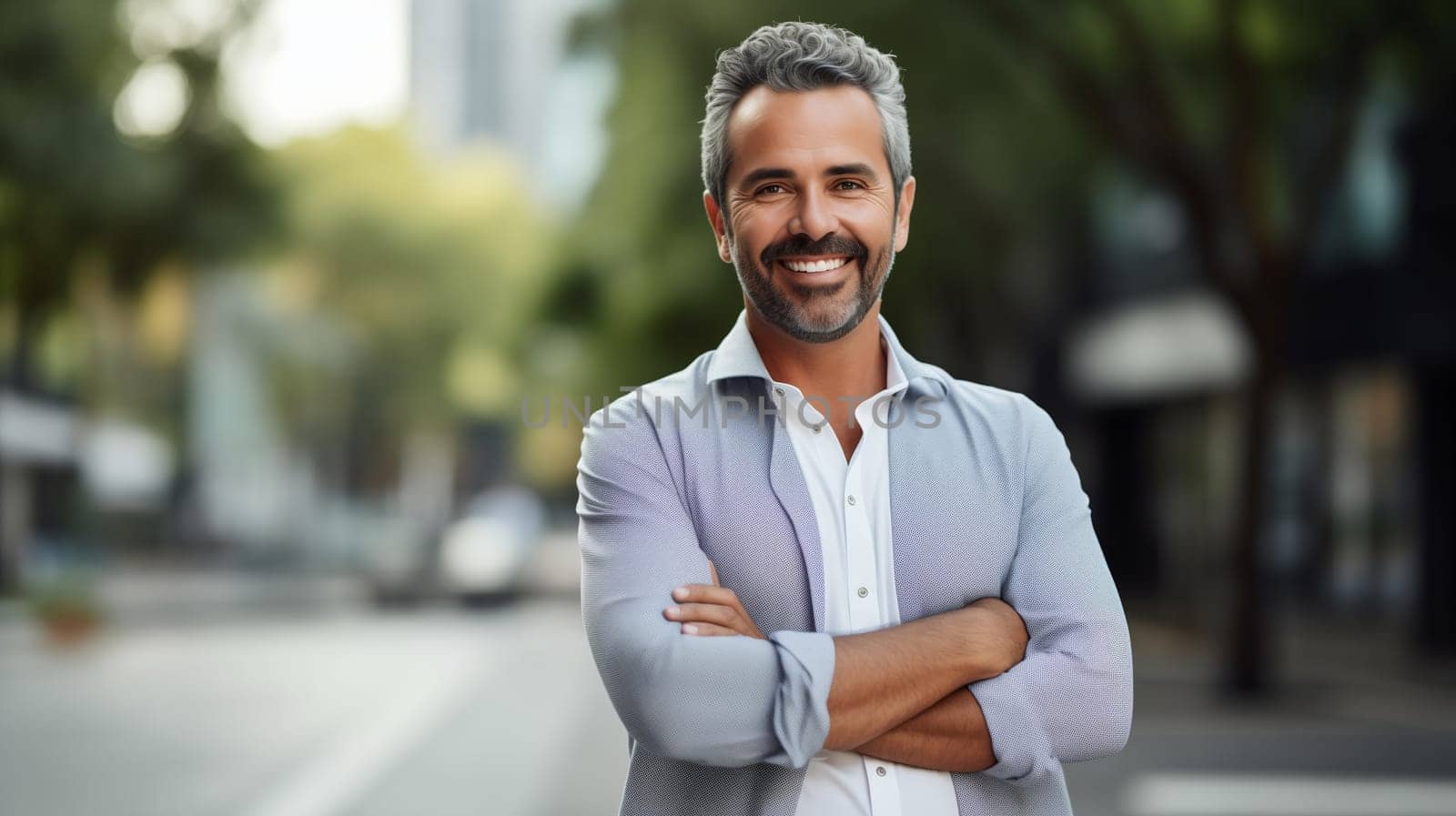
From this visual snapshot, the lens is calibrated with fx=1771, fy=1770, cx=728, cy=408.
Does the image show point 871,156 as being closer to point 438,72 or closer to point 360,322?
point 360,322

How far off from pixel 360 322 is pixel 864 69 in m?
48.8

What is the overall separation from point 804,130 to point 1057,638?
2.84 ft

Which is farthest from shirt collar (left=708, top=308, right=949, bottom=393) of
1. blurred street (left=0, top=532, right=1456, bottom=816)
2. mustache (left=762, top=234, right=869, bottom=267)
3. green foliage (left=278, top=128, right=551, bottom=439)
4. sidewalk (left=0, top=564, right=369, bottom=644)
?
green foliage (left=278, top=128, right=551, bottom=439)

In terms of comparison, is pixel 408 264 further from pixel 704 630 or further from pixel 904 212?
pixel 704 630

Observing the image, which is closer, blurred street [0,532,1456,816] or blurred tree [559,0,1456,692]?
blurred street [0,532,1456,816]

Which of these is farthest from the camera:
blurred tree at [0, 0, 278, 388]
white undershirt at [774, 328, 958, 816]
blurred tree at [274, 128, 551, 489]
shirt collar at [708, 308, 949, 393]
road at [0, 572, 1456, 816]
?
blurred tree at [274, 128, 551, 489]

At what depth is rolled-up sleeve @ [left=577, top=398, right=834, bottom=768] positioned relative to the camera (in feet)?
8.19

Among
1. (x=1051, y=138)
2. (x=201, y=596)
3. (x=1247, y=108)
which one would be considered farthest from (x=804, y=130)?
(x=201, y=596)

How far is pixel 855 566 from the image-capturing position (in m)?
2.64

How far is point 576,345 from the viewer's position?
28359 mm

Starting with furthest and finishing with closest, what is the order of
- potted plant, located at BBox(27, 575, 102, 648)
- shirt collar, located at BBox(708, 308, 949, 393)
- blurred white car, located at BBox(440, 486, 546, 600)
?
blurred white car, located at BBox(440, 486, 546, 600), potted plant, located at BBox(27, 575, 102, 648), shirt collar, located at BBox(708, 308, 949, 393)

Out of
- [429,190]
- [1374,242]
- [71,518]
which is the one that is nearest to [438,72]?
[429,190]

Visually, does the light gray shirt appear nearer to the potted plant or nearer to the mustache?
the mustache

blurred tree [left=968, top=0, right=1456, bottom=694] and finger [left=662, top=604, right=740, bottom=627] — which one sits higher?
blurred tree [left=968, top=0, right=1456, bottom=694]
